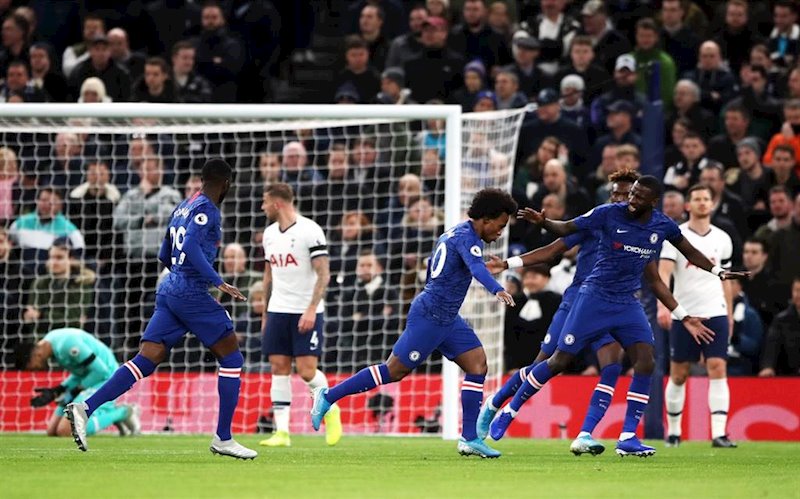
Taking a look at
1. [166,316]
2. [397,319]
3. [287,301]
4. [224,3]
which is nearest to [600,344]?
[287,301]

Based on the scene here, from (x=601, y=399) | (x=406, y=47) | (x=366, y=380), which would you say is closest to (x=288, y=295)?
(x=366, y=380)

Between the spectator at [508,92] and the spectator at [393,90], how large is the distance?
132 centimetres

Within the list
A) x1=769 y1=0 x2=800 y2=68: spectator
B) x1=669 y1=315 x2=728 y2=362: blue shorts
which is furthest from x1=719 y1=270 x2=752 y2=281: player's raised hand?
x1=769 y1=0 x2=800 y2=68: spectator

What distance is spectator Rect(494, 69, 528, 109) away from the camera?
20.1 m

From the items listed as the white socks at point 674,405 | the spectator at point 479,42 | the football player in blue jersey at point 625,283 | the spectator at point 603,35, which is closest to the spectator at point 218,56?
the spectator at point 479,42

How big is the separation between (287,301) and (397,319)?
399cm

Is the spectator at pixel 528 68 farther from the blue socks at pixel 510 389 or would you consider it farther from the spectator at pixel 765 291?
the blue socks at pixel 510 389

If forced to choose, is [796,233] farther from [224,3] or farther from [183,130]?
[224,3]

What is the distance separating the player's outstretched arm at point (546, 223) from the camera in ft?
40.8

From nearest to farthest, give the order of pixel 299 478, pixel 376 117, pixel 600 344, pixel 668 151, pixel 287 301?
pixel 299 478 → pixel 600 344 → pixel 287 301 → pixel 376 117 → pixel 668 151

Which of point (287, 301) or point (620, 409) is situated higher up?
point (287, 301)

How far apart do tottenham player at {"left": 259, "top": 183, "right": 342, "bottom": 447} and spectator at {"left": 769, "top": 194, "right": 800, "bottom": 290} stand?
6195 mm

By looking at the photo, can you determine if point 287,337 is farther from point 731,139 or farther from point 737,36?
point 737,36

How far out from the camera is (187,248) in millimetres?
11672
